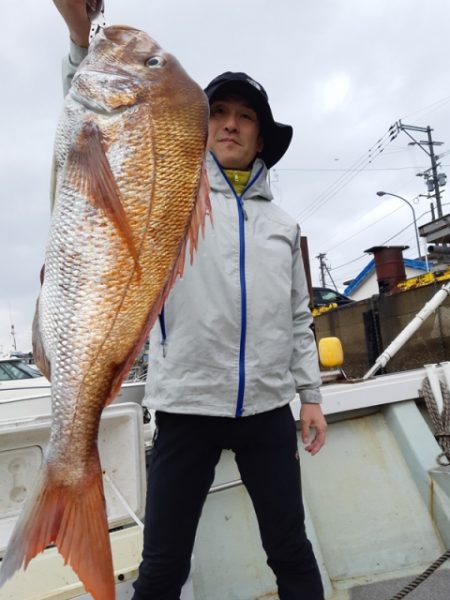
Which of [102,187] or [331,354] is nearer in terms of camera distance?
[102,187]

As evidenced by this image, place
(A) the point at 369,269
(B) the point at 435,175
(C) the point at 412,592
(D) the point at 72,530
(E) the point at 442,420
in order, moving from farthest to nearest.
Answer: (B) the point at 435,175, (A) the point at 369,269, (E) the point at 442,420, (C) the point at 412,592, (D) the point at 72,530

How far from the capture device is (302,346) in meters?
2.24

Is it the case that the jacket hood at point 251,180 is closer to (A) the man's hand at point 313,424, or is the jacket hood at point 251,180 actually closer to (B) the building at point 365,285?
(A) the man's hand at point 313,424

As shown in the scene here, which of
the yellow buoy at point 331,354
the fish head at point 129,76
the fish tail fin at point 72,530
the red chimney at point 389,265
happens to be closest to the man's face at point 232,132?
the fish head at point 129,76

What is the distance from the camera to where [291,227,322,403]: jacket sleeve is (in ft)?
7.25

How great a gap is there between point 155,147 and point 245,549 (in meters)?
2.56

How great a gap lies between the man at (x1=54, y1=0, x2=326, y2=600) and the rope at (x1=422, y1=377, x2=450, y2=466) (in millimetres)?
1624

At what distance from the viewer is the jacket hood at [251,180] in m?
2.12

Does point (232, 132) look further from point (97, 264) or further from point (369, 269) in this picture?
point (369, 269)

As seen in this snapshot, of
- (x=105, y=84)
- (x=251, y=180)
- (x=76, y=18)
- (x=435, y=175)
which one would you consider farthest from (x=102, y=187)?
(x=435, y=175)

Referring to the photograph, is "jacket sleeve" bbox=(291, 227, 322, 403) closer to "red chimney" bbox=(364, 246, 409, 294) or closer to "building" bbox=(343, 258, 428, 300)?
"red chimney" bbox=(364, 246, 409, 294)

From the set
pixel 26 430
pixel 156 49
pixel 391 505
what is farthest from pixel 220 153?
pixel 391 505

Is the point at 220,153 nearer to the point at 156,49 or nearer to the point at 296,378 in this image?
the point at 156,49

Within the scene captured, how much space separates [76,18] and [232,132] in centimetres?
80
